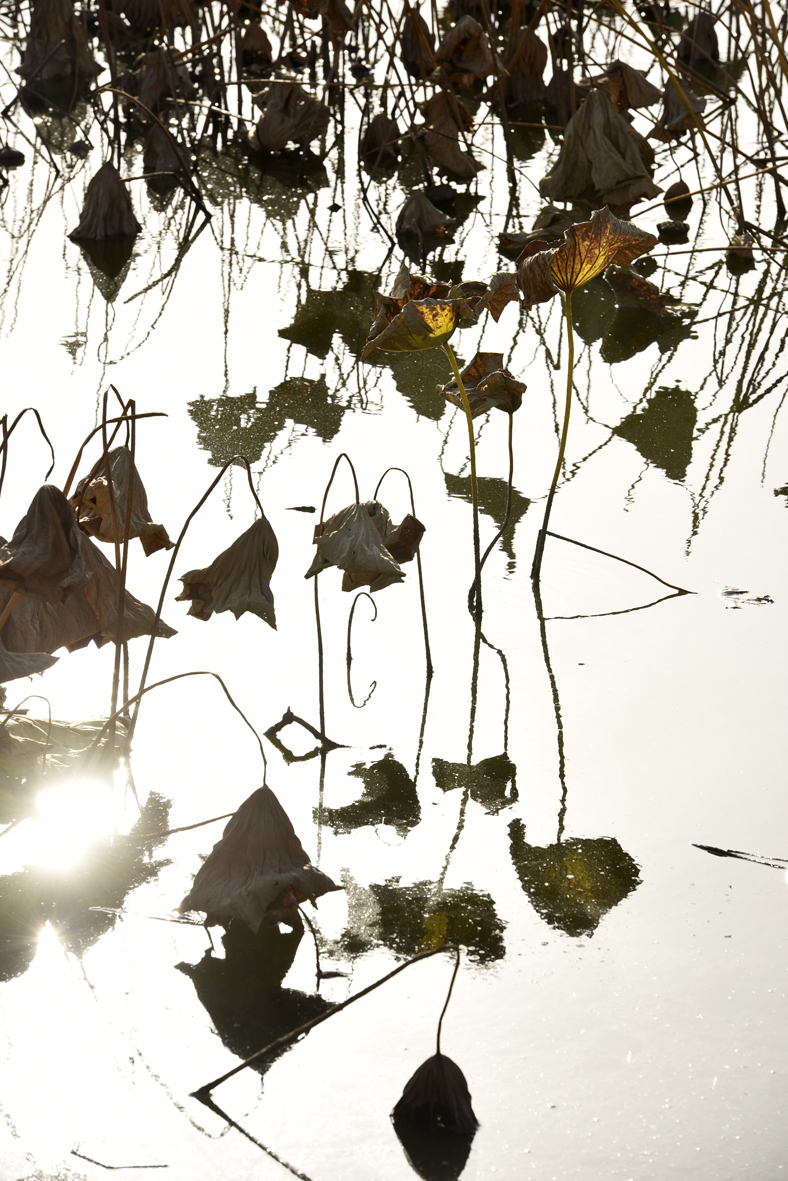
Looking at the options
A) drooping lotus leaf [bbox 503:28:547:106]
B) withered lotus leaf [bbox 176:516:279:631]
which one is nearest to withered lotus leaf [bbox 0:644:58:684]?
withered lotus leaf [bbox 176:516:279:631]

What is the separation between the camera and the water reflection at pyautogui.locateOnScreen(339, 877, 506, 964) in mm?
1403

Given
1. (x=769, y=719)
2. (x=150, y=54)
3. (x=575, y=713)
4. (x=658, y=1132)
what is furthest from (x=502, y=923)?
(x=150, y=54)

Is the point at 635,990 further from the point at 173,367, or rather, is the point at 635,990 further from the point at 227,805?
the point at 173,367

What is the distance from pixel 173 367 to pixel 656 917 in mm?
2076

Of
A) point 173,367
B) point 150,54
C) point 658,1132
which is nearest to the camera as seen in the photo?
point 658,1132

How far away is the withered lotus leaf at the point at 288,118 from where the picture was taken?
14.9 feet

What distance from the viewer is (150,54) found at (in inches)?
191

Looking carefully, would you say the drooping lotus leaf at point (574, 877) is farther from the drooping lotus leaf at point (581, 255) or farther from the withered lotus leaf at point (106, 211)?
the withered lotus leaf at point (106, 211)

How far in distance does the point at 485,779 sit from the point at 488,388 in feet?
2.15

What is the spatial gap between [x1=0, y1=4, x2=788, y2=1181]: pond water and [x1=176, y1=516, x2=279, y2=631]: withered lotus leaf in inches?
9.8

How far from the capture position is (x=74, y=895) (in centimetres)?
147

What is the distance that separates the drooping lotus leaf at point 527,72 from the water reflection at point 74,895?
416cm

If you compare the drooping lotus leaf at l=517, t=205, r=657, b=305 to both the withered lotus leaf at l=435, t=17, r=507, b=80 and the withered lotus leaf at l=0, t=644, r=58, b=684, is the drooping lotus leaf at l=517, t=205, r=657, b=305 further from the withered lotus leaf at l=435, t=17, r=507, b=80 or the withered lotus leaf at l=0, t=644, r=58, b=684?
the withered lotus leaf at l=435, t=17, r=507, b=80

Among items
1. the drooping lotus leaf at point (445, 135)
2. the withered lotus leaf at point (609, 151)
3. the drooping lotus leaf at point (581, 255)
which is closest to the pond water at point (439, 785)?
the withered lotus leaf at point (609, 151)
